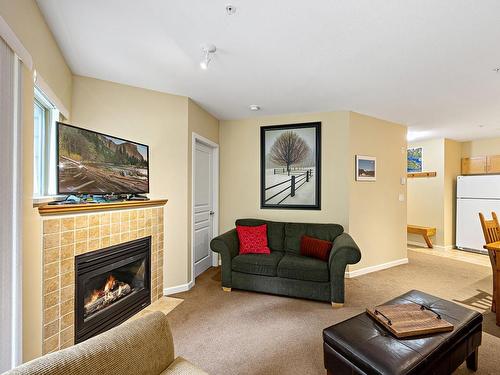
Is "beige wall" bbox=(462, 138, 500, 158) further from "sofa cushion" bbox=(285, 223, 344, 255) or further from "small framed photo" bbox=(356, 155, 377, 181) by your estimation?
"sofa cushion" bbox=(285, 223, 344, 255)

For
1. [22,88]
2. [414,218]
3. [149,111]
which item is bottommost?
[414,218]

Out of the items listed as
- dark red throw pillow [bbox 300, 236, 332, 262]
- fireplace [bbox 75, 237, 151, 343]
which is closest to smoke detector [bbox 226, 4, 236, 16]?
fireplace [bbox 75, 237, 151, 343]

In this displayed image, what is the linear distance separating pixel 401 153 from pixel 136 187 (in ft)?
14.1

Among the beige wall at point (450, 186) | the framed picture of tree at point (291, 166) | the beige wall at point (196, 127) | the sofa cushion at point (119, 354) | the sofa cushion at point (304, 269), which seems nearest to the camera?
the sofa cushion at point (119, 354)

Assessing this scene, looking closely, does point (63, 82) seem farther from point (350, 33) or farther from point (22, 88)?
point (350, 33)

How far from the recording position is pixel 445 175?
530 cm

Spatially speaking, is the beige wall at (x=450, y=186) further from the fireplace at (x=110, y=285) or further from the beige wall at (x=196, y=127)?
the fireplace at (x=110, y=285)

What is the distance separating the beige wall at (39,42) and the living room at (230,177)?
19 mm

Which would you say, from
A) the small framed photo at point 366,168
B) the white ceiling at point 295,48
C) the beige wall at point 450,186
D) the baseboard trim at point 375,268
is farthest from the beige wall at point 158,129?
the beige wall at point 450,186

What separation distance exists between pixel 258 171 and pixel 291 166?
1.77ft

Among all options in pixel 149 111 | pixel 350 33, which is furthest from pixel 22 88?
pixel 350 33

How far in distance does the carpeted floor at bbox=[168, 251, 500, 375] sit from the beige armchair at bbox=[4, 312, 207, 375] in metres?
0.81

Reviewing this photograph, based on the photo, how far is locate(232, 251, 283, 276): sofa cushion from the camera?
3.02 meters

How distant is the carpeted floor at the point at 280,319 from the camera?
187 cm
